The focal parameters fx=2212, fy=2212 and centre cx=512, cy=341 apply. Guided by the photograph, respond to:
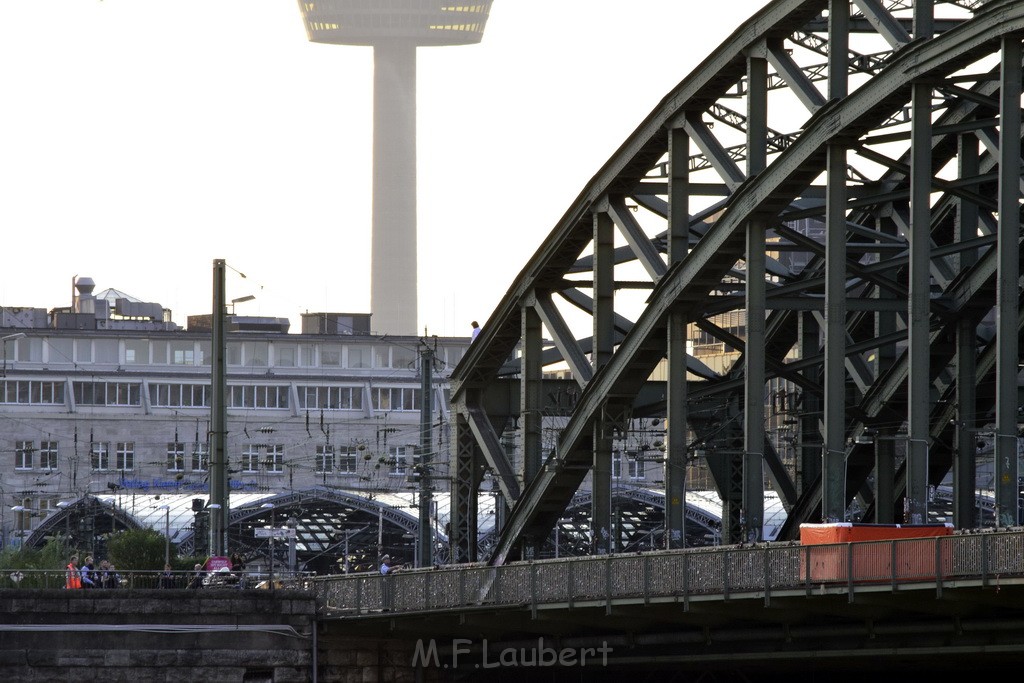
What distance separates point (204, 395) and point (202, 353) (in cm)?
524

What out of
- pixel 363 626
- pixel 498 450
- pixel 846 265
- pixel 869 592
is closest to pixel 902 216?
pixel 846 265

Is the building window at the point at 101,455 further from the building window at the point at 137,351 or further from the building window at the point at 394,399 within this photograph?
the building window at the point at 394,399

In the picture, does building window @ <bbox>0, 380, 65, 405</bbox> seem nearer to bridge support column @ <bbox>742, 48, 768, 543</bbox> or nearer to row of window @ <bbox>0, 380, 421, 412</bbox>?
row of window @ <bbox>0, 380, 421, 412</bbox>

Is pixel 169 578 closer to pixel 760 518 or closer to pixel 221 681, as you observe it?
pixel 221 681

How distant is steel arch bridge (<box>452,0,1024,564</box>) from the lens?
141 feet

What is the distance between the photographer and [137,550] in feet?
305


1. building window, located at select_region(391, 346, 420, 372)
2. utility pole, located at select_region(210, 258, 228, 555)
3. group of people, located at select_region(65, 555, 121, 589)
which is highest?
building window, located at select_region(391, 346, 420, 372)

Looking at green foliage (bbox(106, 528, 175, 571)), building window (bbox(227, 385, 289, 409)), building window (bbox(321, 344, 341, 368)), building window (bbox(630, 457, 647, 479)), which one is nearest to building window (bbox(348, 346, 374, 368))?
building window (bbox(321, 344, 341, 368))

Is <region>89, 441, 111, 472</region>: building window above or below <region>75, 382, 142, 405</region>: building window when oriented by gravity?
below

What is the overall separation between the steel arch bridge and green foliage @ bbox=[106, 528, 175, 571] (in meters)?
28.9

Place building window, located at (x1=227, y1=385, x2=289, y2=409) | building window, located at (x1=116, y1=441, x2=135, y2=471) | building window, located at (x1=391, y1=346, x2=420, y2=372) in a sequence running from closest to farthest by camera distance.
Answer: building window, located at (x1=116, y1=441, x2=135, y2=471)
building window, located at (x1=227, y1=385, x2=289, y2=409)
building window, located at (x1=391, y1=346, x2=420, y2=372)

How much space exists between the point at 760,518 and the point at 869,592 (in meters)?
12.2

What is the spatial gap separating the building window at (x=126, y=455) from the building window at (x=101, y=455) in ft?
2.28

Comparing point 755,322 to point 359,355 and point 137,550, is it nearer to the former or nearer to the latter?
point 137,550
